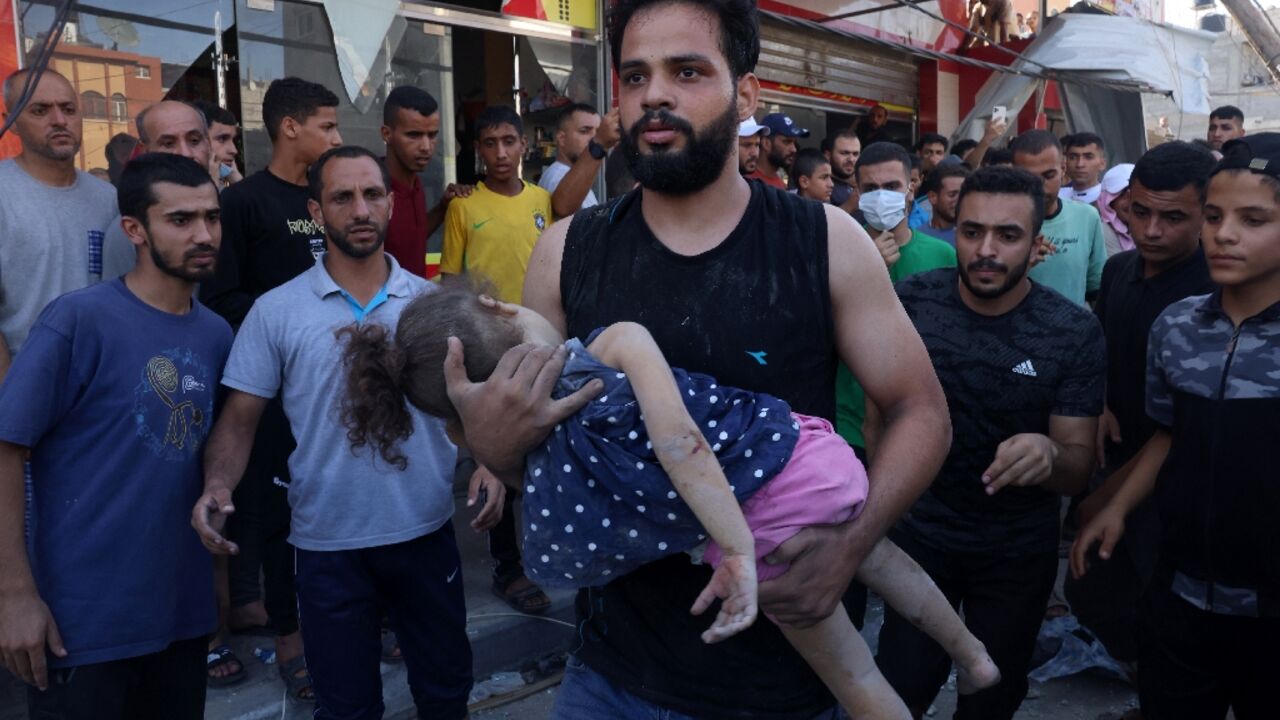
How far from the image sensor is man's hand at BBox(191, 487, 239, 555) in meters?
2.94

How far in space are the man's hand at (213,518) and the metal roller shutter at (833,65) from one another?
853cm

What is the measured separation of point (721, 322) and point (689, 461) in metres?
0.35

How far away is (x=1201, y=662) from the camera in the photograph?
10.3 feet

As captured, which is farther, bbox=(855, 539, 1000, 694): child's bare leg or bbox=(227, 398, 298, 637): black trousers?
bbox=(227, 398, 298, 637): black trousers

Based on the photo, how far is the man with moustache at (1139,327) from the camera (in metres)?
4.17

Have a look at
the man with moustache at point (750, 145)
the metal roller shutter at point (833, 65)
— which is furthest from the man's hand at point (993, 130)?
the man with moustache at point (750, 145)

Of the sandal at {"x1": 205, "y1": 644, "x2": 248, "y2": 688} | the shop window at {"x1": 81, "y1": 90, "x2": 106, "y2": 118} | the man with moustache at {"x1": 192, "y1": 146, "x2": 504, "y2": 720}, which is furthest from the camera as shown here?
the shop window at {"x1": 81, "y1": 90, "x2": 106, "y2": 118}

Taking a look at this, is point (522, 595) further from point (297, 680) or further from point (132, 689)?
point (132, 689)

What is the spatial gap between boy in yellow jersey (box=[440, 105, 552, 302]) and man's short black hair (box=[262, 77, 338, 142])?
98cm

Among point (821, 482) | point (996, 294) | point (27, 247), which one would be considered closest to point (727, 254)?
point (821, 482)

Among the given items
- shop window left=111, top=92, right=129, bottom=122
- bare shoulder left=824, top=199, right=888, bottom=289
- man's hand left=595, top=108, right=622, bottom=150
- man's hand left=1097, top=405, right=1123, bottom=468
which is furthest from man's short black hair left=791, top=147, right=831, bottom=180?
bare shoulder left=824, top=199, right=888, bottom=289

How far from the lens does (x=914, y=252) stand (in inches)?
202

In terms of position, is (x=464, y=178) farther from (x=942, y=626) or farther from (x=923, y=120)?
(x=923, y=120)

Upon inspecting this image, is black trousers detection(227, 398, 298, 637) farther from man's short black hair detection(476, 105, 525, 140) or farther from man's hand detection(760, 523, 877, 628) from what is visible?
man's hand detection(760, 523, 877, 628)
